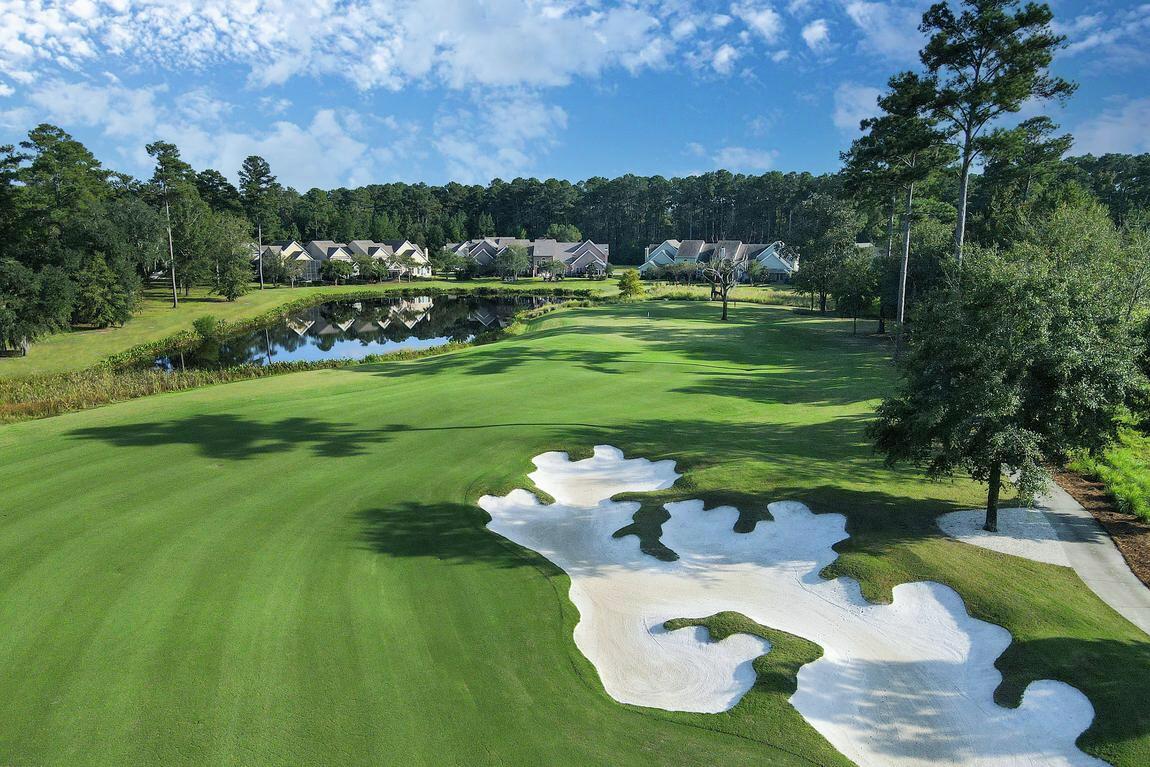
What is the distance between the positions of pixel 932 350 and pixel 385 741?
12.1m

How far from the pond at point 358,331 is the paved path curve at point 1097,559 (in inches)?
1832

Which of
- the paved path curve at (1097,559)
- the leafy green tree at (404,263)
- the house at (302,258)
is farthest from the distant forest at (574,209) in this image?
the paved path curve at (1097,559)

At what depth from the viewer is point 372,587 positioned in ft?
38.4

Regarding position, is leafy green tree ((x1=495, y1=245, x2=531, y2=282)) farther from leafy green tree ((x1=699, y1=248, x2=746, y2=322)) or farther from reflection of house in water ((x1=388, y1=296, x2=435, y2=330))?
leafy green tree ((x1=699, y1=248, x2=746, y2=322))

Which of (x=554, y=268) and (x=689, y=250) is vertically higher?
(x=689, y=250)

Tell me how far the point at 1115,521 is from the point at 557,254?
12272 centimetres

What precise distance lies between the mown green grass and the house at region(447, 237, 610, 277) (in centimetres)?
10508

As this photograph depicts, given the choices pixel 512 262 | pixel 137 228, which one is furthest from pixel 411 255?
pixel 137 228

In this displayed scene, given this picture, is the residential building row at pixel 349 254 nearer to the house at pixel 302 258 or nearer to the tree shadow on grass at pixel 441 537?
the house at pixel 302 258

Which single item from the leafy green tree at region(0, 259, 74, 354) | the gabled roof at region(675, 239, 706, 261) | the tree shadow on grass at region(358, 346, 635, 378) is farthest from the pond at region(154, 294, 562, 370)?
the gabled roof at region(675, 239, 706, 261)

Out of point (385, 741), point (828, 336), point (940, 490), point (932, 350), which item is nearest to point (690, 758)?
point (385, 741)

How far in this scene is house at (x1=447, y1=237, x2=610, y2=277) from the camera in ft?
417

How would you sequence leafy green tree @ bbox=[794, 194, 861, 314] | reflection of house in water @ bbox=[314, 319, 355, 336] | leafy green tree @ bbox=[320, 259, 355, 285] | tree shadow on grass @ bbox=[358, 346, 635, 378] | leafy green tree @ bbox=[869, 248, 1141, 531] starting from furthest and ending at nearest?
leafy green tree @ bbox=[320, 259, 355, 285], reflection of house in water @ bbox=[314, 319, 355, 336], leafy green tree @ bbox=[794, 194, 861, 314], tree shadow on grass @ bbox=[358, 346, 635, 378], leafy green tree @ bbox=[869, 248, 1141, 531]

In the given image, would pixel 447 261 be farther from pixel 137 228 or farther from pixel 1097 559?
pixel 1097 559
